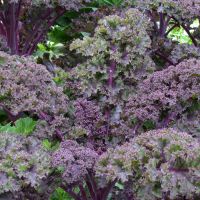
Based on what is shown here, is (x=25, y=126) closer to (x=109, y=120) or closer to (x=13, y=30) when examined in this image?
(x=109, y=120)

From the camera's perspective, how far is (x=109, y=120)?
2.59 m

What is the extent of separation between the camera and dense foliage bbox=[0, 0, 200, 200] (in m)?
1.83

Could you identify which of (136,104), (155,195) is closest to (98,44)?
(136,104)

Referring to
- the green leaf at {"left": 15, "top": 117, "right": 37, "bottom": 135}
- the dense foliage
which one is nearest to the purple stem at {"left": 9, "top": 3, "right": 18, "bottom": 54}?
the dense foliage

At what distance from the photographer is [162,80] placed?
2.35 metres

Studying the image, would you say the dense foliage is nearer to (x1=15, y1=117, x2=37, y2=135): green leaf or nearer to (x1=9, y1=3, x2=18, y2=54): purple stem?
(x1=15, y1=117, x2=37, y2=135): green leaf

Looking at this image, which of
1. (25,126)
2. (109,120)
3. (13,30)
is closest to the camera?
(25,126)

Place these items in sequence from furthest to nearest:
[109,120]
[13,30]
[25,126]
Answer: [13,30]
[109,120]
[25,126]

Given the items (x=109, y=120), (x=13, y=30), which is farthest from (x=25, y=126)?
(x=13, y=30)

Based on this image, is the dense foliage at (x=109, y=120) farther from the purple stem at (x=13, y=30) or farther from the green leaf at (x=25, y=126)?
the purple stem at (x=13, y=30)

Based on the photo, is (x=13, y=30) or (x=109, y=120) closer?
(x=109, y=120)

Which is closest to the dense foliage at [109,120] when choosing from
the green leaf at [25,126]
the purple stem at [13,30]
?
the green leaf at [25,126]

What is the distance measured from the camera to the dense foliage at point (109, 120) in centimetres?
183

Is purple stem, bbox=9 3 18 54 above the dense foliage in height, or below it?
above
